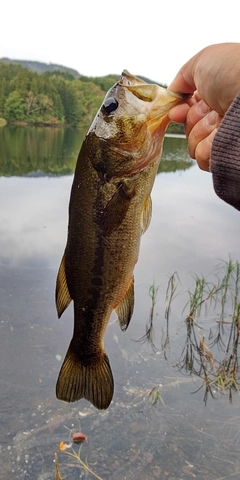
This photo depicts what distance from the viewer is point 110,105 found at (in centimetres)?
206

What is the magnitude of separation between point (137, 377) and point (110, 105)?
12.1 ft

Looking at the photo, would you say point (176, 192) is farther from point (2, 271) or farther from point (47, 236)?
point (2, 271)

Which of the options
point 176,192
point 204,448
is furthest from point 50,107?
point 204,448

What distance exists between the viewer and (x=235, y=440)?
4.19 metres

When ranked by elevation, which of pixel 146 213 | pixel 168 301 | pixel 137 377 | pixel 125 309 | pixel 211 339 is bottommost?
pixel 168 301

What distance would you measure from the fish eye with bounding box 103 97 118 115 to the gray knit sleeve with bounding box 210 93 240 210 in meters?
0.48

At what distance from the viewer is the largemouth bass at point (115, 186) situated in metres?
2.03

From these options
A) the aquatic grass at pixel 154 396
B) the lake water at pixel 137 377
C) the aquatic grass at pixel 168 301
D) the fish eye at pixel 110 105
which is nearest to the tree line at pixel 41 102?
the lake water at pixel 137 377

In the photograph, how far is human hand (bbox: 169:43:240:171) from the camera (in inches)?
76.4

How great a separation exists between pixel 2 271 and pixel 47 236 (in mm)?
2299

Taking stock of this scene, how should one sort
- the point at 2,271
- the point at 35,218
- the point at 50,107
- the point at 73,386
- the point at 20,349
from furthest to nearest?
the point at 50,107 < the point at 35,218 < the point at 2,271 < the point at 20,349 < the point at 73,386

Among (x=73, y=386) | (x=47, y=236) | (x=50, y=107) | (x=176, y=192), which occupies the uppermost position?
(x=73, y=386)

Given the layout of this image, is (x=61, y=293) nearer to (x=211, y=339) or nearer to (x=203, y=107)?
(x=203, y=107)

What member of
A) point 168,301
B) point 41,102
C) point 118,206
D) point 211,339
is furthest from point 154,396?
point 41,102
